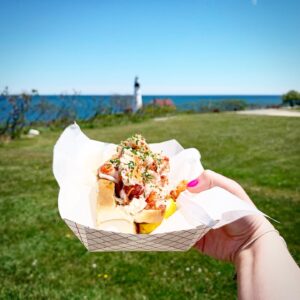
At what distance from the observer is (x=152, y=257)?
588 cm

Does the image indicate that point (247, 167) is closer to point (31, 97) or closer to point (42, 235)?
point (42, 235)

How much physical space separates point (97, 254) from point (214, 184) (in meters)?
3.84

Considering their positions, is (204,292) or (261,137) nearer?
(204,292)

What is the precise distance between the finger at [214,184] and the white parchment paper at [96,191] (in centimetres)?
9

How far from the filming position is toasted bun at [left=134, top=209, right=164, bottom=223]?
251 centimetres

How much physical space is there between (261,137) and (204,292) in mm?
14076

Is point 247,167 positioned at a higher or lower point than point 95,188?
lower

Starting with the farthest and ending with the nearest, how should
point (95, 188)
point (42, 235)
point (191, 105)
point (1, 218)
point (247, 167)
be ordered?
point (191, 105), point (247, 167), point (1, 218), point (42, 235), point (95, 188)

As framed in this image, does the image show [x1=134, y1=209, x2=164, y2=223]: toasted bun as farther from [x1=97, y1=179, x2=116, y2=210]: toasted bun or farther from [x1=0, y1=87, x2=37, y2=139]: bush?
[x1=0, y1=87, x2=37, y2=139]: bush

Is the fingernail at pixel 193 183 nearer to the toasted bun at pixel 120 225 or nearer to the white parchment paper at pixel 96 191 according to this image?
the white parchment paper at pixel 96 191

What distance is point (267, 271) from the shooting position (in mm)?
1872

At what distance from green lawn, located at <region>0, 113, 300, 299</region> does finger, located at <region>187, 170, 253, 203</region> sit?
8.26 ft

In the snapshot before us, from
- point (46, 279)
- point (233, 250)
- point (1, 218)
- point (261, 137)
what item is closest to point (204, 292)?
point (46, 279)

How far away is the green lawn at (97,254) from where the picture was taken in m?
4.93
